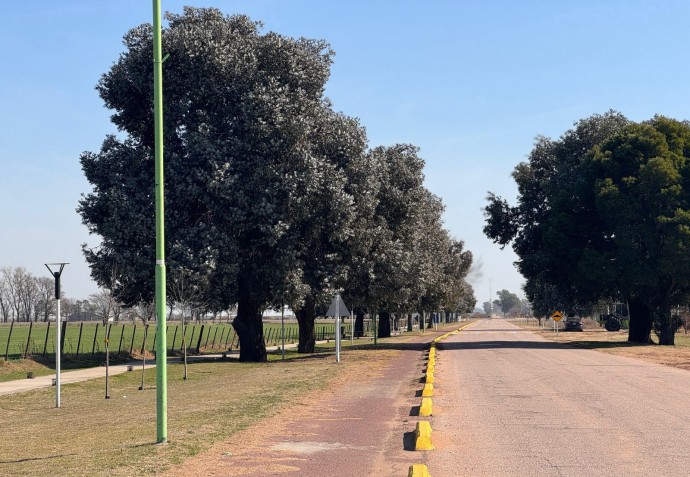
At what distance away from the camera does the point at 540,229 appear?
51969 mm

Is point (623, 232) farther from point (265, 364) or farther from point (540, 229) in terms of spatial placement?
point (265, 364)

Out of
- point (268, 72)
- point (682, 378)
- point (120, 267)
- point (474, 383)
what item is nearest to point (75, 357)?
point (120, 267)

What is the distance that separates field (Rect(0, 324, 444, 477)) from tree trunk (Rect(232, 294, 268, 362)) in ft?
19.2

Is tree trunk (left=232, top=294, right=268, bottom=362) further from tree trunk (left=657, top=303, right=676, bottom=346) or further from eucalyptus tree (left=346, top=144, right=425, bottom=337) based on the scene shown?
tree trunk (left=657, top=303, right=676, bottom=346)

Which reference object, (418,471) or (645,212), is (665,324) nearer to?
(645,212)

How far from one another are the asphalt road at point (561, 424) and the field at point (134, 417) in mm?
3449

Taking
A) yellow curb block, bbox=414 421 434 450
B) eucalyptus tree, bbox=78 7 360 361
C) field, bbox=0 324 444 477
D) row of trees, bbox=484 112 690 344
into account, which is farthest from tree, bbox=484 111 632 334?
yellow curb block, bbox=414 421 434 450

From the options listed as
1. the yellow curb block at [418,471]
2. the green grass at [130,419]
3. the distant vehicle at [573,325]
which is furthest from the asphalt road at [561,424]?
the distant vehicle at [573,325]

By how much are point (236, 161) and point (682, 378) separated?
18.2 metres

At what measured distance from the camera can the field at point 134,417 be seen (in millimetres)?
10703

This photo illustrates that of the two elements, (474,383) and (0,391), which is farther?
(0,391)

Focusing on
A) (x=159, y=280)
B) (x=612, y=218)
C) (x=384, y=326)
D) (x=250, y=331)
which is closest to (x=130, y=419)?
(x=159, y=280)

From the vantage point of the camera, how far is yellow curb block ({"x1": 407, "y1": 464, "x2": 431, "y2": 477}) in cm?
898

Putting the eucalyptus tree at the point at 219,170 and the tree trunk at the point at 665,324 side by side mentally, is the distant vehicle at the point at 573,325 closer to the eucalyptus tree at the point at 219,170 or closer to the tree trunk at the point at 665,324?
the tree trunk at the point at 665,324
